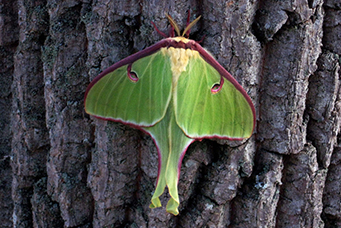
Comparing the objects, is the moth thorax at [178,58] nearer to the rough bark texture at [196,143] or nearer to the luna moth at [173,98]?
the luna moth at [173,98]

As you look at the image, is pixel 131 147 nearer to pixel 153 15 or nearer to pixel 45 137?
pixel 45 137

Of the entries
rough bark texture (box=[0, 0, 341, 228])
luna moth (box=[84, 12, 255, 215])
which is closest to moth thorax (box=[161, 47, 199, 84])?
luna moth (box=[84, 12, 255, 215])

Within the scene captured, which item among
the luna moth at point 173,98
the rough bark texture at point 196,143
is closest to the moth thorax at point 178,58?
the luna moth at point 173,98

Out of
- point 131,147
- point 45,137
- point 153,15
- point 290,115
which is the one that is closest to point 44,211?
point 45,137

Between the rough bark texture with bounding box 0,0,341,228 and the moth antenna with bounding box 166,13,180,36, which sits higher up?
the moth antenna with bounding box 166,13,180,36

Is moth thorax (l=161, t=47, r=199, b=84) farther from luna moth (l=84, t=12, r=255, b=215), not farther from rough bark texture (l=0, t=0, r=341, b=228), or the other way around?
rough bark texture (l=0, t=0, r=341, b=228)

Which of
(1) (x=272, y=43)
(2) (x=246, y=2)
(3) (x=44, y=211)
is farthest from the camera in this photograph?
(3) (x=44, y=211)

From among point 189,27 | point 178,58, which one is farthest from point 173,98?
point 189,27

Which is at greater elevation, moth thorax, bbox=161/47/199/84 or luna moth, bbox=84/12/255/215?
moth thorax, bbox=161/47/199/84
